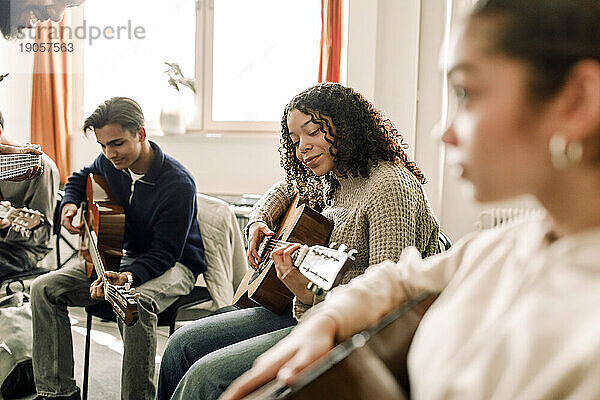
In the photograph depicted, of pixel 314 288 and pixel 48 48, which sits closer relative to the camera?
pixel 314 288

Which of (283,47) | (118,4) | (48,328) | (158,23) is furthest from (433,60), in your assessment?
(48,328)

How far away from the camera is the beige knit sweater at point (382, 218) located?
5.08 feet

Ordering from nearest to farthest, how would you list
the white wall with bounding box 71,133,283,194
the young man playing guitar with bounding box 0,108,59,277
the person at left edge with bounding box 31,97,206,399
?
1. the person at left edge with bounding box 31,97,206,399
2. the young man playing guitar with bounding box 0,108,59,277
3. the white wall with bounding box 71,133,283,194

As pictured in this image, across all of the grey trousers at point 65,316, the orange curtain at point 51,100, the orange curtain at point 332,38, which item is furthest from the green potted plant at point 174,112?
the grey trousers at point 65,316

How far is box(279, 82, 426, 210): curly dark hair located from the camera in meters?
1.75

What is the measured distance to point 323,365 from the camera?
608mm

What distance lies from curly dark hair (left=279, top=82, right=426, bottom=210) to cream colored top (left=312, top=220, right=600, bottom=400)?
1013 mm

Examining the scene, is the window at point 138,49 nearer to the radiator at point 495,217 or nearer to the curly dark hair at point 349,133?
the radiator at point 495,217

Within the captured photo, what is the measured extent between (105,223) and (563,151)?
1.95m

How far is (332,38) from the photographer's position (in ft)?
12.4

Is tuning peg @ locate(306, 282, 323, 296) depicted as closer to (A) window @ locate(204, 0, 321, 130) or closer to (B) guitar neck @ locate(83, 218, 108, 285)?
(B) guitar neck @ locate(83, 218, 108, 285)

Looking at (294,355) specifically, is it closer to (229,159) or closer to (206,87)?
(229,159)

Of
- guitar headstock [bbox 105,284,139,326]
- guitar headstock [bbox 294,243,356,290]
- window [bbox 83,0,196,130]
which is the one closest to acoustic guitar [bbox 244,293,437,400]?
guitar headstock [bbox 294,243,356,290]

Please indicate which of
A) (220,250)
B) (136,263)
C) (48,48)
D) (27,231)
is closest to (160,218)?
(136,263)
